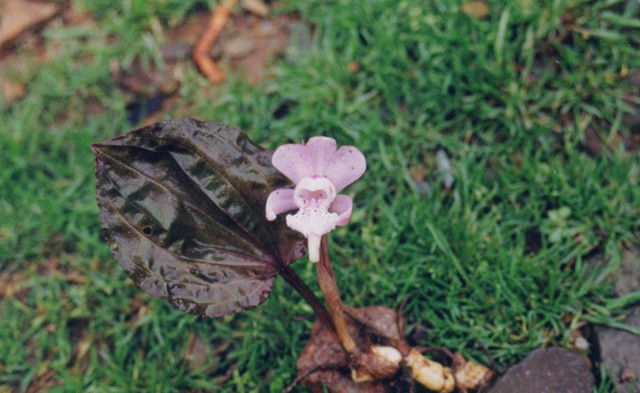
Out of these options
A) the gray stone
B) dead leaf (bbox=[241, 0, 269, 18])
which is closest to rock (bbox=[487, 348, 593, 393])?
the gray stone

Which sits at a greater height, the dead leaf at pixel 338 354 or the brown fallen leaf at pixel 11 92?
the brown fallen leaf at pixel 11 92

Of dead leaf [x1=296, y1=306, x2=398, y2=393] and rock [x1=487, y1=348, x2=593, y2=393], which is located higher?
dead leaf [x1=296, y1=306, x2=398, y2=393]

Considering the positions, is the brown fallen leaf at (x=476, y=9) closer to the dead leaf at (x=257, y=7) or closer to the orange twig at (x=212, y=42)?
the dead leaf at (x=257, y=7)

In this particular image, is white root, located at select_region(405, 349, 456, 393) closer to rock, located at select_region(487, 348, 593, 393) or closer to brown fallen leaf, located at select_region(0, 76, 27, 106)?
rock, located at select_region(487, 348, 593, 393)

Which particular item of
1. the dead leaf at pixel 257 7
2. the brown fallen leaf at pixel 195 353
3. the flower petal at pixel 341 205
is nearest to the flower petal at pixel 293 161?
the flower petal at pixel 341 205

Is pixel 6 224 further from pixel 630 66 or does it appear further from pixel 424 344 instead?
pixel 630 66

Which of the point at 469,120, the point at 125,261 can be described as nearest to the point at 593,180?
the point at 469,120
